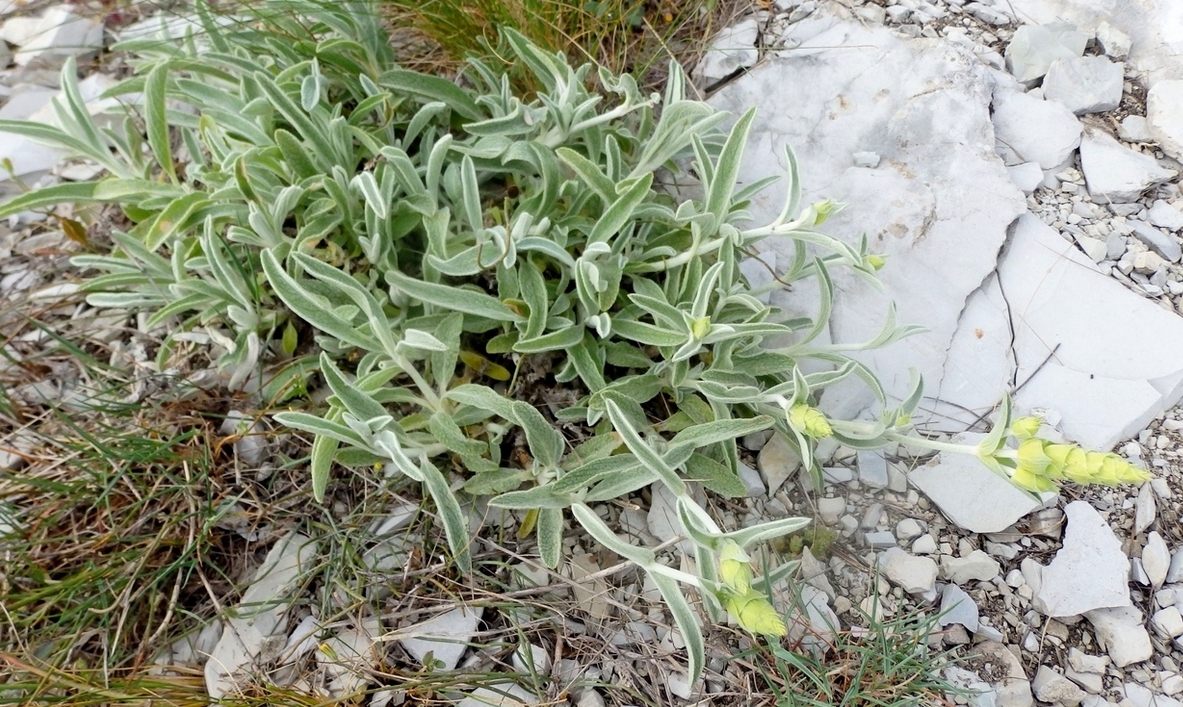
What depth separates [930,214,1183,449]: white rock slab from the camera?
6.76 feet

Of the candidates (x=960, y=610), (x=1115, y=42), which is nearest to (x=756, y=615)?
(x=960, y=610)

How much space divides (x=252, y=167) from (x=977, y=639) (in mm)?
2233

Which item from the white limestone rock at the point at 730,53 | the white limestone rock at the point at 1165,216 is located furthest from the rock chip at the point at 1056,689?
the white limestone rock at the point at 730,53

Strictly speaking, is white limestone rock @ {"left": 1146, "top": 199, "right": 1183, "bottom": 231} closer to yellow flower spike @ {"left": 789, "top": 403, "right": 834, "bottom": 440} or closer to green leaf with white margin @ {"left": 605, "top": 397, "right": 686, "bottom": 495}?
yellow flower spike @ {"left": 789, "top": 403, "right": 834, "bottom": 440}

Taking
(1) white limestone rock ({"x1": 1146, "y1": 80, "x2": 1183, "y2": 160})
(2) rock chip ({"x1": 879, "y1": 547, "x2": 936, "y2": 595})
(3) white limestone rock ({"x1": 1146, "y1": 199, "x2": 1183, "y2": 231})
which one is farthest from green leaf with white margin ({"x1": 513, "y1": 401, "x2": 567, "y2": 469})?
(1) white limestone rock ({"x1": 1146, "y1": 80, "x2": 1183, "y2": 160})

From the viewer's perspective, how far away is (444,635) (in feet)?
6.47

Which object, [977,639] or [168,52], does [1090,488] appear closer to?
[977,639]

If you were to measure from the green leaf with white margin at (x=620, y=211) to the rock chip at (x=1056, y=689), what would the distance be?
1.44 meters

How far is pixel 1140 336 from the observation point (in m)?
2.12

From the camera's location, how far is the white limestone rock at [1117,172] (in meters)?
2.30

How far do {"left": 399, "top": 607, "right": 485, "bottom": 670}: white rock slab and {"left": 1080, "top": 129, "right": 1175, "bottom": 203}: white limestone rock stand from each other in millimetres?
2080

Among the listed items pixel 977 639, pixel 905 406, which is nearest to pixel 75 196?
pixel 905 406

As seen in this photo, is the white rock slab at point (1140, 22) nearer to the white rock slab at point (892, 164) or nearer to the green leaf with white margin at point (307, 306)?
the white rock slab at point (892, 164)

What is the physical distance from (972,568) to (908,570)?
15cm
